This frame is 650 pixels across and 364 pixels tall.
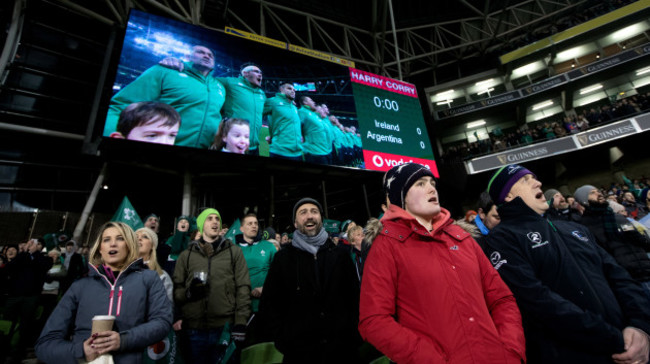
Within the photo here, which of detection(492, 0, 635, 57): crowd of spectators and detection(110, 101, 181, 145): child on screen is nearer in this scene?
detection(110, 101, 181, 145): child on screen

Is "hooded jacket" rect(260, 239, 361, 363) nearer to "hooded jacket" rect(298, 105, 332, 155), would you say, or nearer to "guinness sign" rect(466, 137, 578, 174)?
"hooded jacket" rect(298, 105, 332, 155)

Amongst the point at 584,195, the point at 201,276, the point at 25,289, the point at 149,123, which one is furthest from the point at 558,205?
the point at 149,123

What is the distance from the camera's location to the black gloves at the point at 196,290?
2.64 m

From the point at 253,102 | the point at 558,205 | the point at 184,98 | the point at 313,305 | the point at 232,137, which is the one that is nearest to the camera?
the point at 313,305

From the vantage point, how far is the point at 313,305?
2012 mm

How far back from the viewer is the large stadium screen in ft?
24.5

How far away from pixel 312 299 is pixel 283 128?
25.1ft

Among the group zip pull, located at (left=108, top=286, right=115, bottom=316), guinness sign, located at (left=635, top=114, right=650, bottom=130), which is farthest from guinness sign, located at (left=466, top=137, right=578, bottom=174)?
zip pull, located at (left=108, top=286, right=115, bottom=316)

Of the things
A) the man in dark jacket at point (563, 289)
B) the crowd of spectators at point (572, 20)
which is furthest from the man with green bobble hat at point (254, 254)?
the crowd of spectators at point (572, 20)

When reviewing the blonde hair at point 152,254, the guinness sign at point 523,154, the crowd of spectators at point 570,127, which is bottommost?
the blonde hair at point 152,254

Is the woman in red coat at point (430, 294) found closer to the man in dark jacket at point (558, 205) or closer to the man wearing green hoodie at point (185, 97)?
the man in dark jacket at point (558, 205)

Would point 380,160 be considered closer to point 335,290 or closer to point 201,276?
point 201,276

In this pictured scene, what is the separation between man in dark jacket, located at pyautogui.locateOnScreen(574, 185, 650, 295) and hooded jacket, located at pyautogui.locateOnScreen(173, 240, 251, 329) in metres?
3.43

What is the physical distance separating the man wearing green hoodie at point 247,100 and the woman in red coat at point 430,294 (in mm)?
7290
